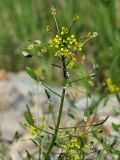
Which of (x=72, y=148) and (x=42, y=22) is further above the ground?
(x=42, y=22)

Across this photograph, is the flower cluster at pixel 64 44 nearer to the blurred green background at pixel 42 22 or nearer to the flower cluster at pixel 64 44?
the flower cluster at pixel 64 44

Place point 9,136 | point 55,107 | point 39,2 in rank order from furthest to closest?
point 39,2, point 55,107, point 9,136

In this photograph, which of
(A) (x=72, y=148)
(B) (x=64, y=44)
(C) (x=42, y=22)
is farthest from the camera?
(C) (x=42, y=22)

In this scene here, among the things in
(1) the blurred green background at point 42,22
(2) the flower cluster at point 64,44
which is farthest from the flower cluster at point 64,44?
(1) the blurred green background at point 42,22

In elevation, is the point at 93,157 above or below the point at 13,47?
below

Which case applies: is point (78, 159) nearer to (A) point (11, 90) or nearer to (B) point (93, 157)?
(B) point (93, 157)

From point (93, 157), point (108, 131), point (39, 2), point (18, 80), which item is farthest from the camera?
point (39, 2)

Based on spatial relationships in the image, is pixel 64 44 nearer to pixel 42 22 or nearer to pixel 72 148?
pixel 72 148

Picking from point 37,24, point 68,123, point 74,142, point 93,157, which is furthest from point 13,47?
point 74,142

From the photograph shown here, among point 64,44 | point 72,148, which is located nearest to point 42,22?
point 72,148
